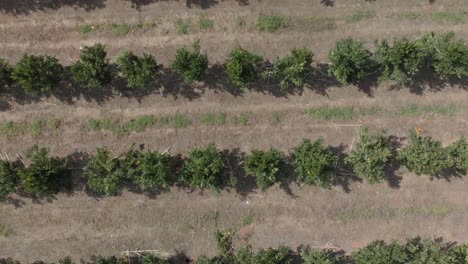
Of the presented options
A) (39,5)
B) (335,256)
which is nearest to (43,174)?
(39,5)

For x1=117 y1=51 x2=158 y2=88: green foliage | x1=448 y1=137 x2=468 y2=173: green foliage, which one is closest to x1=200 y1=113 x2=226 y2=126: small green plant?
x1=117 y1=51 x2=158 y2=88: green foliage

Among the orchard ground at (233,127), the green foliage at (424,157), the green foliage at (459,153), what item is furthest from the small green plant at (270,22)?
the green foliage at (459,153)

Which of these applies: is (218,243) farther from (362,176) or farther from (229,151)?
(362,176)

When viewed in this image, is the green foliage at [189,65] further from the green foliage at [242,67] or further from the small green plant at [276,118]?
the small green plant at [276,118]

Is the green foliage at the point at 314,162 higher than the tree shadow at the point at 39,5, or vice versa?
the tree shadow at the point at 39,5

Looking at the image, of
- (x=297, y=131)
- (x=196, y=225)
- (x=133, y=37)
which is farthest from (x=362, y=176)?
(x=133, y=37)

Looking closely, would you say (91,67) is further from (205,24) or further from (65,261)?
(65,261)
